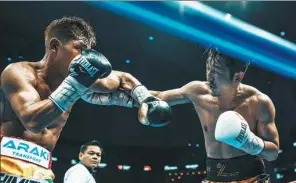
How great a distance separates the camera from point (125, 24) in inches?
237

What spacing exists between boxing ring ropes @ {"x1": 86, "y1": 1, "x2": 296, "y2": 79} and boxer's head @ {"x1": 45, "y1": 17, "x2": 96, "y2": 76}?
191 millimetres

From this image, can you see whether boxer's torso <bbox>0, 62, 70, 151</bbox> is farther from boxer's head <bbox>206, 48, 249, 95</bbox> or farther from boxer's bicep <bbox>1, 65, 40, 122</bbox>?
boxer's head <bbox>206, 48, 249, 95</bbox>

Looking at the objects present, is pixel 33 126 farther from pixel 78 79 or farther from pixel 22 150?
pixel 78 79

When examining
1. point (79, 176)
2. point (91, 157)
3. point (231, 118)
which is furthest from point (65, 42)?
point (91, 157)

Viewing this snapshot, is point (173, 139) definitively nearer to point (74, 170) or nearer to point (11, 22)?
point (11, 22)

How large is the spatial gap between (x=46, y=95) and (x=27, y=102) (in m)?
0.25

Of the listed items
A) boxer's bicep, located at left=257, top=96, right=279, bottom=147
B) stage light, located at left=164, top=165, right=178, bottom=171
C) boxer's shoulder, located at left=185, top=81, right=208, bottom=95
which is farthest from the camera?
stage light, located at left=164, top=165, right=178, bottom=171

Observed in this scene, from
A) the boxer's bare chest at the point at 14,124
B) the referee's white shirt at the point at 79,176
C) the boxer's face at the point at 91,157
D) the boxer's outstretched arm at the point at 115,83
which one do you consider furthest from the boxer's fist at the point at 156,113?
the boxer's face at the point at 91,157

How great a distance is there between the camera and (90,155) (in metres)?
3.68

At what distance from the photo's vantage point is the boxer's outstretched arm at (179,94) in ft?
8.39

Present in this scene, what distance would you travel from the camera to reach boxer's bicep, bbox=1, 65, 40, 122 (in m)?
1.79

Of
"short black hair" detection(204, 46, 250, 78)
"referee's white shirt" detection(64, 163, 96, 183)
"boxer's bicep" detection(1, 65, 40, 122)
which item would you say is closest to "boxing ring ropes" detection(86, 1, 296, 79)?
"short black hair" detection(204, 46, 250, 78)

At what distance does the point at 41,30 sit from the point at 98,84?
414cm

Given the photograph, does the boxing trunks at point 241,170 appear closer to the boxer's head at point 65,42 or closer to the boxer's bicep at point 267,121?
the boxer's bicep at point 267,121
